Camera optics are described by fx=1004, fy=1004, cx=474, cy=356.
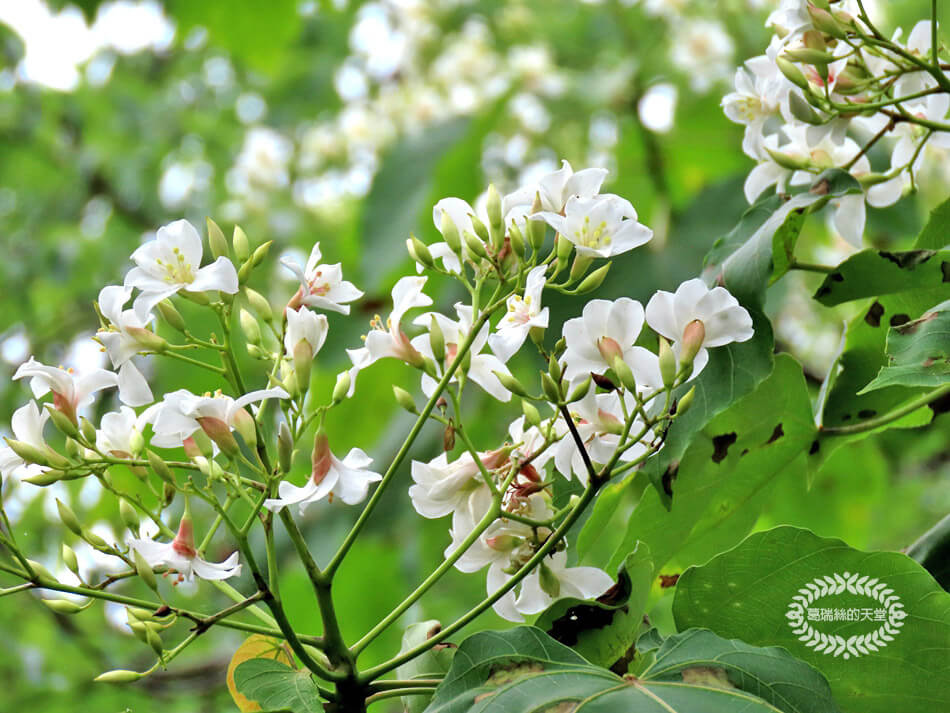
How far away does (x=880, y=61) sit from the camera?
963 mm

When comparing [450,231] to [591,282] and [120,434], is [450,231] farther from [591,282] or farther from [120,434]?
[120,434]

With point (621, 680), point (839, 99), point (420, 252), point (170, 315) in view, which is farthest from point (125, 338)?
point (839, 99)

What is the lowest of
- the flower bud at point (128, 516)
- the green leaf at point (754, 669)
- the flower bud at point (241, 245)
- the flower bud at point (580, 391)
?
the green leaf at point (754, 669)

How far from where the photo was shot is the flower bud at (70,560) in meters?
0.77

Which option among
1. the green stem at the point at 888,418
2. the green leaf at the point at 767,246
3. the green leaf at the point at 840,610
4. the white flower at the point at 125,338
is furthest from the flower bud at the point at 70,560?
the green stem at the point at 888,418

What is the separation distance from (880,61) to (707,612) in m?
0.55

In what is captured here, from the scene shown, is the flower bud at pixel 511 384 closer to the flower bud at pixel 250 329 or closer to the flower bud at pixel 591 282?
the flower bud at pixel 591 282

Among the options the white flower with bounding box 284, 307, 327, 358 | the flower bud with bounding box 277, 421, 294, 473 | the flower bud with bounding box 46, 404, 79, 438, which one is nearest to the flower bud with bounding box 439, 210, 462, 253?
the white flower with bounding box 284, 307, 327, 358

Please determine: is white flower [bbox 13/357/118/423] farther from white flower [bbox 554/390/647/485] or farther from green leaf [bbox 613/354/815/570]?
green leaf [bbox 613/354/815/570]

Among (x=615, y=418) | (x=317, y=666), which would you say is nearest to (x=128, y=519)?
(x=317, y=666)

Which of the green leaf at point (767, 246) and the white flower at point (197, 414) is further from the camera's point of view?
the green leaf at point (767, 246)

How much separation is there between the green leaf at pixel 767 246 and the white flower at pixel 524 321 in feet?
0.62

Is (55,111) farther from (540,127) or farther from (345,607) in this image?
(345,607)

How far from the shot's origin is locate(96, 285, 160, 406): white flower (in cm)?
79
